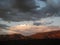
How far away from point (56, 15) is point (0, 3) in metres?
0.51

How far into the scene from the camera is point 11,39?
0.94 meters

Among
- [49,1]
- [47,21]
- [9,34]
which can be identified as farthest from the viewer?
[49,1]

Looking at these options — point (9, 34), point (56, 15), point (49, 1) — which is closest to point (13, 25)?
point (9, 34)

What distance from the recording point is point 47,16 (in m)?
1.10

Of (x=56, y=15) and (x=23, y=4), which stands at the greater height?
(x=23, y=4)

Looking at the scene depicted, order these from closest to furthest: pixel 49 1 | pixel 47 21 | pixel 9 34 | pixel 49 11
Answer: pixel 9 34, pixel 47 21, pixel 49 11, pixel 49 1

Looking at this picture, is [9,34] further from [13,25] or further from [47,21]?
[47,21]

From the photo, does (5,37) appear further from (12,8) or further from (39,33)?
(12,8)

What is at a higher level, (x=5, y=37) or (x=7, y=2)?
(x=7, y=2)

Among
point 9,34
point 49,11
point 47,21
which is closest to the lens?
point 9,34

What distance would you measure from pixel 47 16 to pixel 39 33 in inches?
8.4

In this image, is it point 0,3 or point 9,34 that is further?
point 0,3

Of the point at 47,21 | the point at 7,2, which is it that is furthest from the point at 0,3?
the point at 47,21

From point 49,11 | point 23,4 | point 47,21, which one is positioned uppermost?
point 23,4
